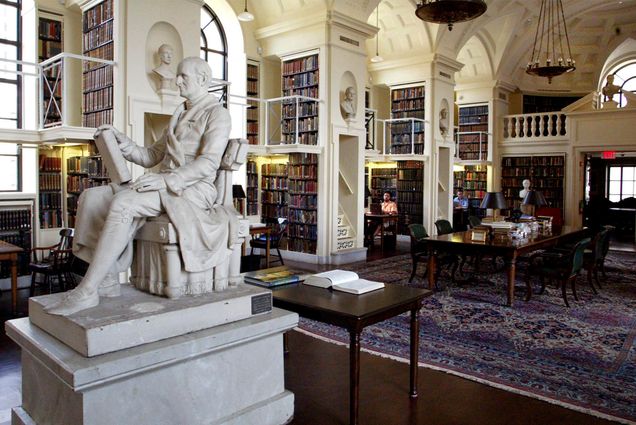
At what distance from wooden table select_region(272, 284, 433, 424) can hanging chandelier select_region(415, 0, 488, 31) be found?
4.80 meters

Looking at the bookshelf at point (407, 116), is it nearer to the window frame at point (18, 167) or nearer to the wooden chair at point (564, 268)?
the wooden chair at point (564, 268)

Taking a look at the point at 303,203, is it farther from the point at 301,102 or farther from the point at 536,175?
the point at 536,175

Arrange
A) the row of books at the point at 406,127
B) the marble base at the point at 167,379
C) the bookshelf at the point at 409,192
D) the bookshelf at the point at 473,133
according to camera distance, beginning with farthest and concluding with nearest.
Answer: the bookshelf at the point at 473,133 < the bookshelf at the point at 409,192 < the row of books at the point at 406,127 < the marble base at the point at 167,379

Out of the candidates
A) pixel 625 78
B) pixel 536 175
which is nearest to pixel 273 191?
pixel 536 175

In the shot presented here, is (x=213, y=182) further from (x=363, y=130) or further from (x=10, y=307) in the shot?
(x=363, y=130)

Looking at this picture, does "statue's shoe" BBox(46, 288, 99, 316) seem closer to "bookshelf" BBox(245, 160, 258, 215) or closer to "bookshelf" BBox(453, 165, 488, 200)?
"bookshelf" BBox(245, 160, 258, 215)

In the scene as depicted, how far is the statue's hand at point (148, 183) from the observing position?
2.73 meters

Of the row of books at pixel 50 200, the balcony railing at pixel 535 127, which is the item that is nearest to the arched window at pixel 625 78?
the balcony railing at pixel 535 127

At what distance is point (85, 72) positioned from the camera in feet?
26.7

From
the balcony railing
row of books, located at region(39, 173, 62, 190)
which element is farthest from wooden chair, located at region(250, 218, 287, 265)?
the balcony railing

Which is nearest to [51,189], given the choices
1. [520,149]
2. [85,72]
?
[85,72]

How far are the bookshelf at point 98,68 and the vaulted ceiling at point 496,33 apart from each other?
3.99 m

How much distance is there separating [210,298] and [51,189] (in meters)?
6.71

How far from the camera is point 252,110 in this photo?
11281mm
